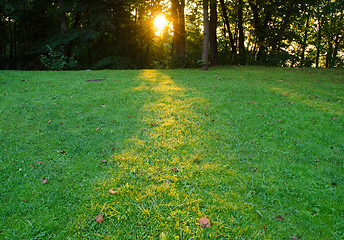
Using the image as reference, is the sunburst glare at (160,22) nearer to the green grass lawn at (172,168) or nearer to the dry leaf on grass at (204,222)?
the green grass lawn at (172,168)

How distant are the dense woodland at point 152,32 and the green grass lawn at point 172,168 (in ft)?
29.9

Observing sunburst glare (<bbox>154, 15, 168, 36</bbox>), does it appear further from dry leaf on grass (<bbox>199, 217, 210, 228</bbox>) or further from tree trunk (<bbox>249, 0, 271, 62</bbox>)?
dry leaf on grass (<bbox>199, 217, 210, 228</bbox>)

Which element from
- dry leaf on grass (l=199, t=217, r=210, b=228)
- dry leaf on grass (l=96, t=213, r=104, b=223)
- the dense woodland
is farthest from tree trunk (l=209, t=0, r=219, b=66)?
dry leaf on grass (l=96, t=213, r=104, b=223)

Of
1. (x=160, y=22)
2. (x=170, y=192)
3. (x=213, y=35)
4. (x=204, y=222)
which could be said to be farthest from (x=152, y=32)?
(x=204, y=222)

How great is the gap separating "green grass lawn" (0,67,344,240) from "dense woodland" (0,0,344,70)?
29.9 feet

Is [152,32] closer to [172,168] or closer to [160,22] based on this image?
[160,22]

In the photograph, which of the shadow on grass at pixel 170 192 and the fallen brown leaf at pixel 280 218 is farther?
the fallen brown leaf at pixel 280 218

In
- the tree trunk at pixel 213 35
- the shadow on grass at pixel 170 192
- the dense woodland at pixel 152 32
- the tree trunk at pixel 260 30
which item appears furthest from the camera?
the tree trunk at pixel 260 30

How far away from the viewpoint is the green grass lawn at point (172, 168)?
7.98ft

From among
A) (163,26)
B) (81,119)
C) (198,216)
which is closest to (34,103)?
(81,119)

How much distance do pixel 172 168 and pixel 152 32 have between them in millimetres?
20252

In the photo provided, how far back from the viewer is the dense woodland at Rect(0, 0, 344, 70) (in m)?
16.6

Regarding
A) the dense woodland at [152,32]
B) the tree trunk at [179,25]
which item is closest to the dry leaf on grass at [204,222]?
the dense woodland at [152,32]

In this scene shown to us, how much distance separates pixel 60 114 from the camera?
227 inches
